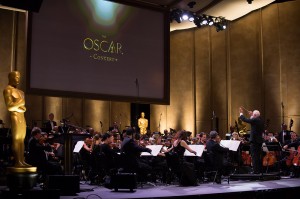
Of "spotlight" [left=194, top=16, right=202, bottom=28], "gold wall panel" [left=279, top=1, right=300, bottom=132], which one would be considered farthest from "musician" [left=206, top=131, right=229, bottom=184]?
"spotlight" [left=194, top=16, right=202, bottom=28]

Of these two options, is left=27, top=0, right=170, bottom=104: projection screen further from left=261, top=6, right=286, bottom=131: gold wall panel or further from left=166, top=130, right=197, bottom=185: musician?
left=261, top=6, right=286, bottom=131: gold wall panel

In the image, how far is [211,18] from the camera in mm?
16156

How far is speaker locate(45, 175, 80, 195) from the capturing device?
7.00m

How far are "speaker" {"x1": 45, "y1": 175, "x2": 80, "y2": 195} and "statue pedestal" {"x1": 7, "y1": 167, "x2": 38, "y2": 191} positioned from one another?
97cm

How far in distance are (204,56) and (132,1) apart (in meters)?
6.13

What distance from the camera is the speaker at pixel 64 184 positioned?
7004mm

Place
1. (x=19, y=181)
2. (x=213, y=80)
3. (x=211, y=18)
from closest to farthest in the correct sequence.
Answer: (x=19, y=181)
(x=211, y=18)
(x=213, y=80)

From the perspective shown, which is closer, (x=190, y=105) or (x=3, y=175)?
(x=3, y=175)

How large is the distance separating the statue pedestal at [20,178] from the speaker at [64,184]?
97 centimetres

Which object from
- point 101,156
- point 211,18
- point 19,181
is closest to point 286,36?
point 211,18

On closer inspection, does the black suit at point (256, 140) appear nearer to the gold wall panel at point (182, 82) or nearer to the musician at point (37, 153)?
the musician at point (37, 153)

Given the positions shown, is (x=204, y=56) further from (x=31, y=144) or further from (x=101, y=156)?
(x=31, y=144)

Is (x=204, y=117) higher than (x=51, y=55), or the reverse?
(x=51, y=55)

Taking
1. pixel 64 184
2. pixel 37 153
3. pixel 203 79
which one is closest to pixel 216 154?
pixel 64 184
